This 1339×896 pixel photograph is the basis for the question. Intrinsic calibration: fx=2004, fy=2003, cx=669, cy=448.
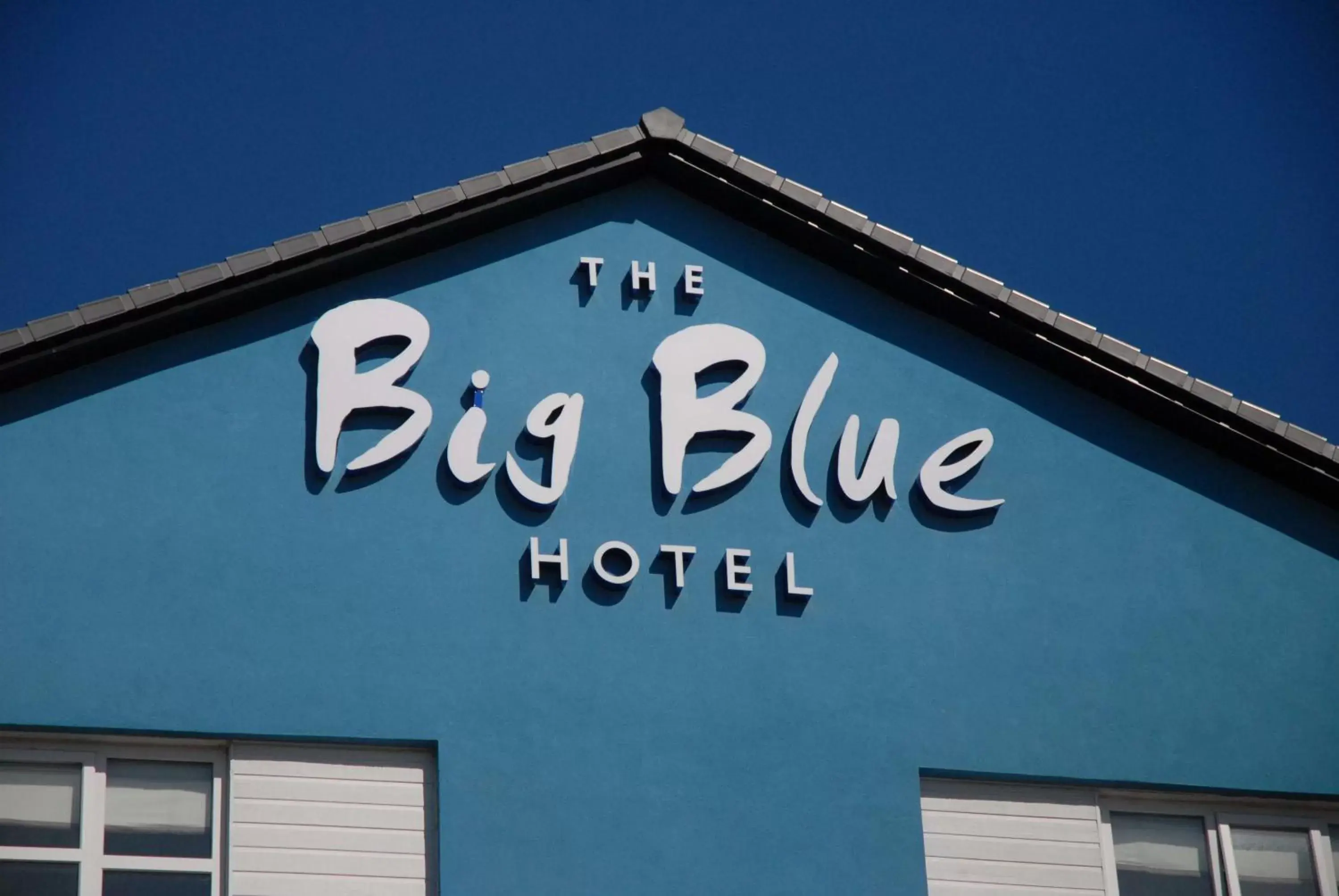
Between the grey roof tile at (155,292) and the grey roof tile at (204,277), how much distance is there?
0.04 metres

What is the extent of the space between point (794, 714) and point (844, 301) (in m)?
3.25

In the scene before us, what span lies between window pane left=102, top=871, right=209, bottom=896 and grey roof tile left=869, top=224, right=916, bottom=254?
21.2 feet

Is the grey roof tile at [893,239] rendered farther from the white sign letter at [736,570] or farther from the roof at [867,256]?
the white sign letter at [736,570]

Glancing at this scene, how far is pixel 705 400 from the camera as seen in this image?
1405 cm

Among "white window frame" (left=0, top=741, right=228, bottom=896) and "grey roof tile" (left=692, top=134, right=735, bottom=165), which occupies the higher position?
"grey roof tile" (left=692, top=134, right=735, bottom=165)

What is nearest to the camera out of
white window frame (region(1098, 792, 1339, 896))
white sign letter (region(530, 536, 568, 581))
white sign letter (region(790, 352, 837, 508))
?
white sign letter (region(530, 536, 568, 581))

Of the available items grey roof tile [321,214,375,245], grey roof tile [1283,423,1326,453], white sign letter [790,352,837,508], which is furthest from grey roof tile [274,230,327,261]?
grey roof tile [1283,423,1326,453]

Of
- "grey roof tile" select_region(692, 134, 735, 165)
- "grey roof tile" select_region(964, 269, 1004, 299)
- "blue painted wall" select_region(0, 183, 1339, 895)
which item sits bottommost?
"blue painted wall" select_region(0, 183, 1339, 895)

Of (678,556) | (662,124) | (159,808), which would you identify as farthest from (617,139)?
(159,808)

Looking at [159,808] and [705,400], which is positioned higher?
[705,400]

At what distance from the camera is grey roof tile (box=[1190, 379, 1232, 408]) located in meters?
14.7

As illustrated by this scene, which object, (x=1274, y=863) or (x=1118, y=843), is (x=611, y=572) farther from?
(x=1274, y=863)

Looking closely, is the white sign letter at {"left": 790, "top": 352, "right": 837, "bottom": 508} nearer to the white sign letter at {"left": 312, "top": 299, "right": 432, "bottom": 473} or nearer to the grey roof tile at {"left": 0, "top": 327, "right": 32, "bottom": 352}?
the white sign letter at {"left": 312, "top": 299, "right": 432, "bottom": 473}

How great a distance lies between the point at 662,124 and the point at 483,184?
144 cm
